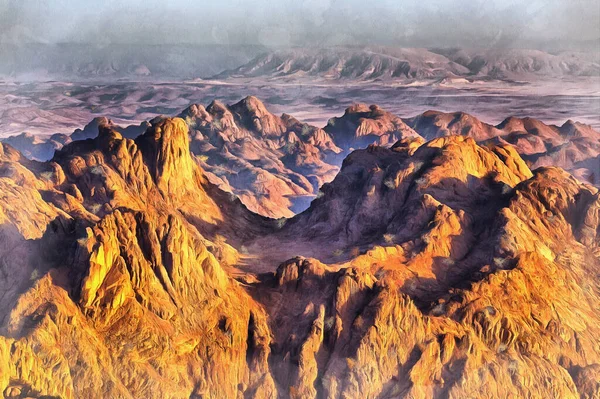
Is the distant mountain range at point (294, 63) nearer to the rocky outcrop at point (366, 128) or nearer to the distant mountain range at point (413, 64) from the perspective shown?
the distant mountain range at point (413, 64)

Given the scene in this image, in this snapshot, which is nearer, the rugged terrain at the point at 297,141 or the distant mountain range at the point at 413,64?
the distant mountain range at the point at 413,64

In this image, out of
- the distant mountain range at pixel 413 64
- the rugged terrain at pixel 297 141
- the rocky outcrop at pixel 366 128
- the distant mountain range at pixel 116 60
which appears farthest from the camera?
the rocky outcrop at pixel 366 128

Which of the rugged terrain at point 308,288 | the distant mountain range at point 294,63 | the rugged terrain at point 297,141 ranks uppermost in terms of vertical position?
the distant mountain range at point 294,63

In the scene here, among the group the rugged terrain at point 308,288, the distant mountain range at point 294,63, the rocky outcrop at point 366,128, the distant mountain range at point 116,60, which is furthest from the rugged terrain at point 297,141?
the rugged terrain at point 308,288

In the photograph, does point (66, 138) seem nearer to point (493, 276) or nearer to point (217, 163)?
point (217, 163)

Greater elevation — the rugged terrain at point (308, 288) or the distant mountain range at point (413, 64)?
the distant mountain range at point (413, 64)

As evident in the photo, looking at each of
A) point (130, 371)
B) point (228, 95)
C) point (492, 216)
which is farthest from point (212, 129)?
point (130, 371)

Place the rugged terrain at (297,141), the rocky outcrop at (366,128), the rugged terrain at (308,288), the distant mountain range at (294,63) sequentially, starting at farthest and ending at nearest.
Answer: the rocky outcrop at (366,128) < the rugged terrain at (297,141) < the distant mountain range at (294,63) < the rugged terrain at (308,288)

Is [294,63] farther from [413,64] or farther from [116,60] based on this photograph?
[116,60]
